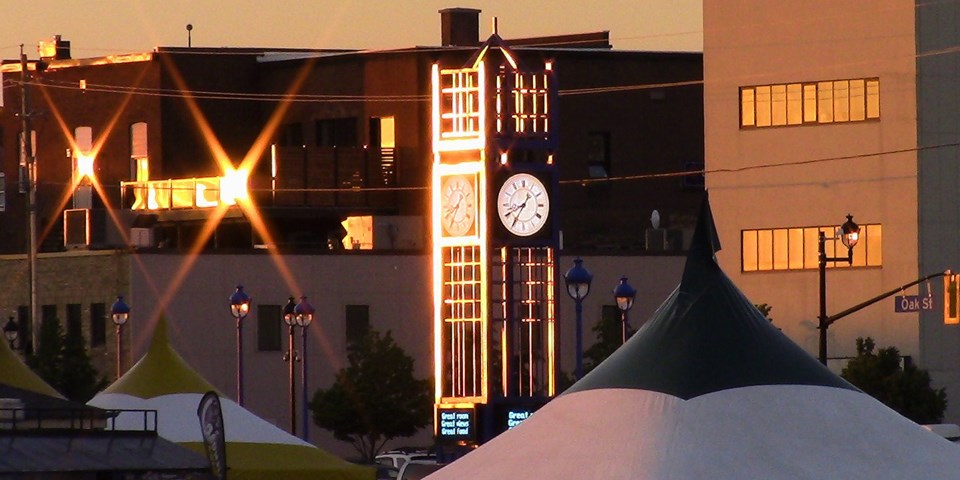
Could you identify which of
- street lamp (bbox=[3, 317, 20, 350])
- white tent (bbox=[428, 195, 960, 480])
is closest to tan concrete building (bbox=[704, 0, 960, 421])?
street lamp (bbox=[3, 317, 20, 350])

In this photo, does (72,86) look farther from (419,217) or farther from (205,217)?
(419,217)

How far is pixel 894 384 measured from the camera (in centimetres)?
5656

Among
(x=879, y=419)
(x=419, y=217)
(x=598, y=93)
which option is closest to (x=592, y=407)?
(x=879, y=419)

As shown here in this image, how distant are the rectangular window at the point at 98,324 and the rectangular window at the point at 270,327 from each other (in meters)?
4.61

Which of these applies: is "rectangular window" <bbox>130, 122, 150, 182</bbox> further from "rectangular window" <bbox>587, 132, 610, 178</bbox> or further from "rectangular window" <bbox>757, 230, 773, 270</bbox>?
"rectangular window" <bbox>757, 230, 773, 270</bbox>

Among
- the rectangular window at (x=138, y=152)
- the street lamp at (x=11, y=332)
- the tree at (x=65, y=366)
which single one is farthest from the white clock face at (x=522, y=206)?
the rectangular window at (x=138, y=152)

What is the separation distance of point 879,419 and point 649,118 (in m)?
61.1

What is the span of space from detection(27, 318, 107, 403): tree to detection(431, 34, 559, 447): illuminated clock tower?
19.1 meters

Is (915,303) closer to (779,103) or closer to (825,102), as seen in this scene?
(825,102)

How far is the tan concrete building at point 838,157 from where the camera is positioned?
6369cm

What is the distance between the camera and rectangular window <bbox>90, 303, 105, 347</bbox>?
66125 mm

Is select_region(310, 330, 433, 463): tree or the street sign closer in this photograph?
the street sign

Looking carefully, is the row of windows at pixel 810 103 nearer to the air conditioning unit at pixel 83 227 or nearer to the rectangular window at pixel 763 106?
the rectangular window at pixel 763 106

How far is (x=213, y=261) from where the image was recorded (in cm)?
6619
